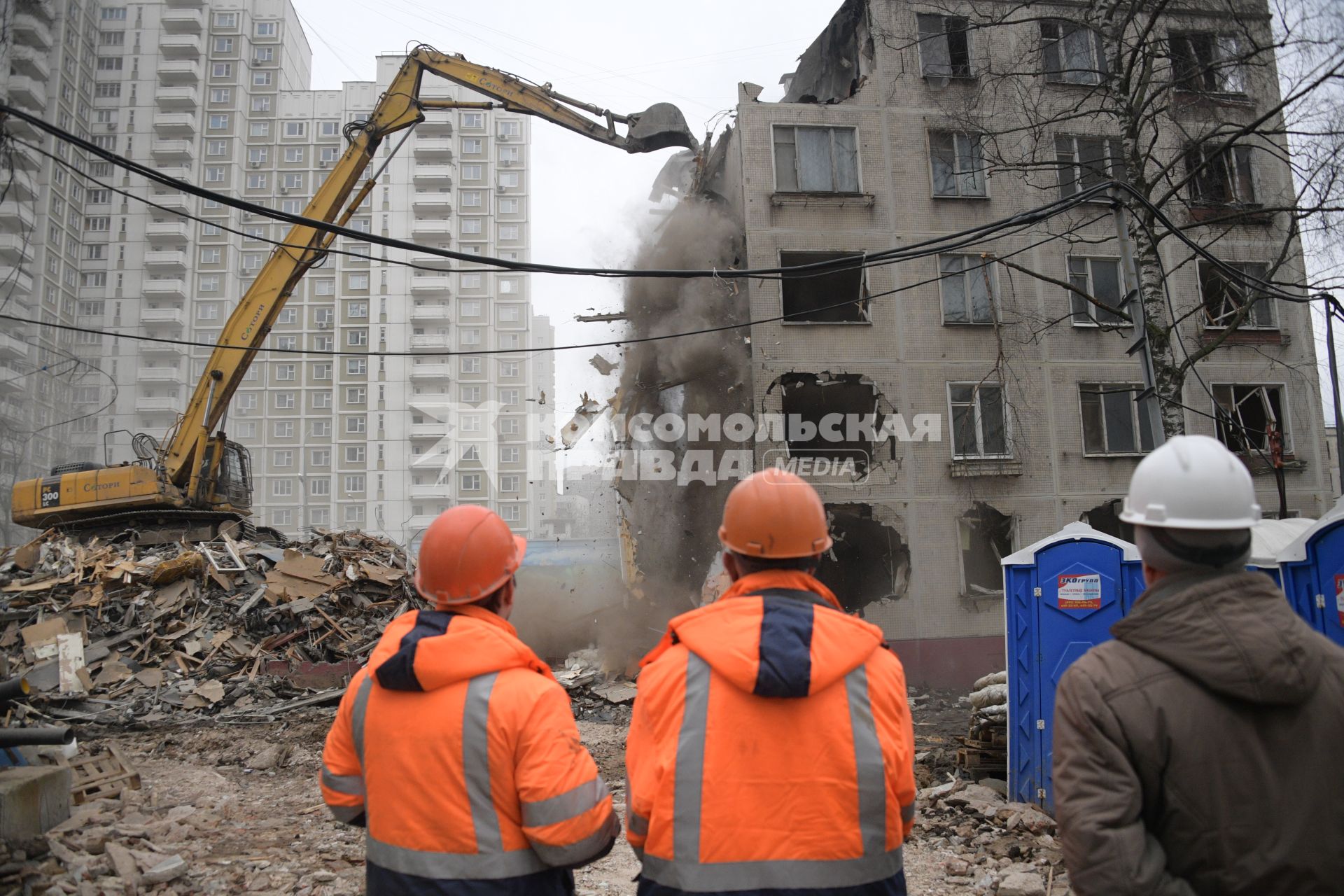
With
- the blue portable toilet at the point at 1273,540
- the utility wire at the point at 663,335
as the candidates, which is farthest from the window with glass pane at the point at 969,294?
the blue portable toilet at the point at 1273,540

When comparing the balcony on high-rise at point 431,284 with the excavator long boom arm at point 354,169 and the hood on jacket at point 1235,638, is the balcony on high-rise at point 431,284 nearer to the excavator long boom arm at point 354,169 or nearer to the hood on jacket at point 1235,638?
the excavator long boom arm at point 354,169

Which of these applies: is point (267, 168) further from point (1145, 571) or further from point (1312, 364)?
point (1145, 571)

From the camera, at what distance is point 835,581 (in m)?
15.2

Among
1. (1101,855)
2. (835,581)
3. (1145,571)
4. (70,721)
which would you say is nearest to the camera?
(1101,855)

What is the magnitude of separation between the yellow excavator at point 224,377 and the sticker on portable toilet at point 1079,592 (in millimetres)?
9903

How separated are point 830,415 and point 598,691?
6.64m

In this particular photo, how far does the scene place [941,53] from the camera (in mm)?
17359

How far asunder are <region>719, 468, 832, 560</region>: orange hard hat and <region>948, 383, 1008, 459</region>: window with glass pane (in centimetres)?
1442

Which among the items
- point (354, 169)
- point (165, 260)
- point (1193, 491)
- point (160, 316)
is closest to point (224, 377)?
point (354, 169)

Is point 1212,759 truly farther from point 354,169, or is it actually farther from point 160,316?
point 160,316

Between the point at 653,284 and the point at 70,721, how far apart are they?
39.0 ft

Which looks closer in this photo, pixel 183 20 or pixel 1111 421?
pixel 1111 421

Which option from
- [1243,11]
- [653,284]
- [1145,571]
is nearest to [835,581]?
[653,284]

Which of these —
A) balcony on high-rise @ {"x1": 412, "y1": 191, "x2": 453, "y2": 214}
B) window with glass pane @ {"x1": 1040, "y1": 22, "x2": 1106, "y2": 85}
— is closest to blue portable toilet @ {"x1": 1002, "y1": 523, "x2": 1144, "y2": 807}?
window with glass pane @ {"x1": 1040, "y1": 22, "x2": 1106, "y2": 85}
